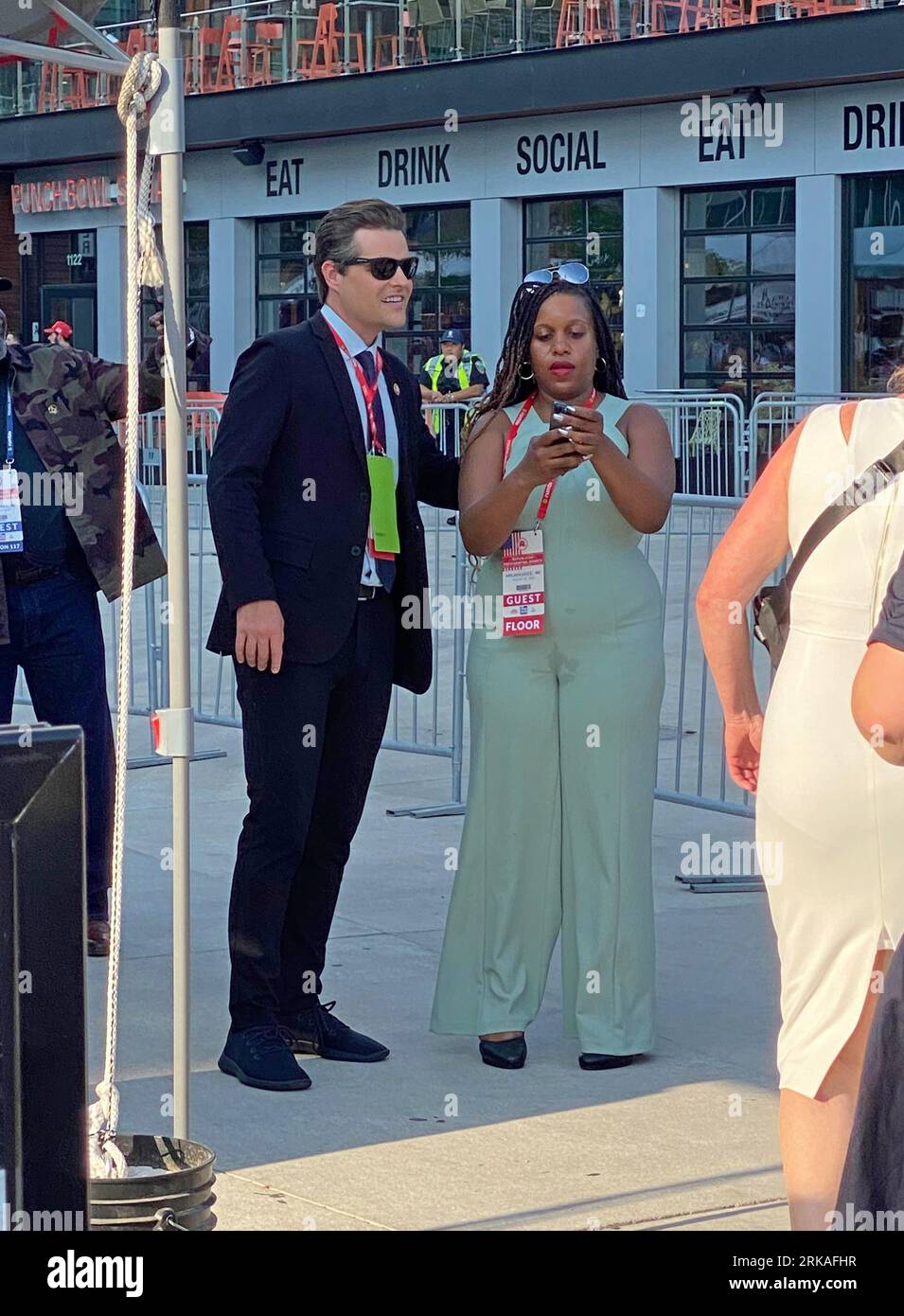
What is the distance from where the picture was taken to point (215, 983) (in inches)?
230

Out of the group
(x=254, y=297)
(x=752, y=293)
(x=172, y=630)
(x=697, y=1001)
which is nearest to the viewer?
(x=172, y=630)

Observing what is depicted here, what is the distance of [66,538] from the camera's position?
5820 millimetres

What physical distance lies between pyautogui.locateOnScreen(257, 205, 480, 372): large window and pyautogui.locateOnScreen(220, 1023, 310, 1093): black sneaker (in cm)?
2212

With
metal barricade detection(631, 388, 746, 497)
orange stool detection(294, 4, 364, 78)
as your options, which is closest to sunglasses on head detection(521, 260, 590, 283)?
metal barricade detection(631, 388, 746, 497)

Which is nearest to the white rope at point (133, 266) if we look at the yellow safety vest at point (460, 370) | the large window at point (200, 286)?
the yellow safety vest at point (460, 370)

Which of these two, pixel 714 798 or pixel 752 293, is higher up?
pixel 752 293

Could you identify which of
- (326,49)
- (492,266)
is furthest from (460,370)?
(326,49)

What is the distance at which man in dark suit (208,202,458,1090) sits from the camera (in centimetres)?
477

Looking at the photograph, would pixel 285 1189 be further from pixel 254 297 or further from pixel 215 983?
pixel 254 297

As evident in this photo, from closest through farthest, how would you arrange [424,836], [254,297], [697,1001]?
[697,1001] < [424,836] < [254,297]

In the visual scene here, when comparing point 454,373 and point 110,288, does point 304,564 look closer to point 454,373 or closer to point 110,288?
point 454,373

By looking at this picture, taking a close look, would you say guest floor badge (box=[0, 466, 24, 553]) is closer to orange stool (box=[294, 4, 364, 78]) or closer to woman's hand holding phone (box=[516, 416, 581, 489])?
woman's hand holding phone (box=[516, 416, 581, 489])

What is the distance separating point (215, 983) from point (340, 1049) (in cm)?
82

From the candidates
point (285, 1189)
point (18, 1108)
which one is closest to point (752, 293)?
point (285, 1189)
